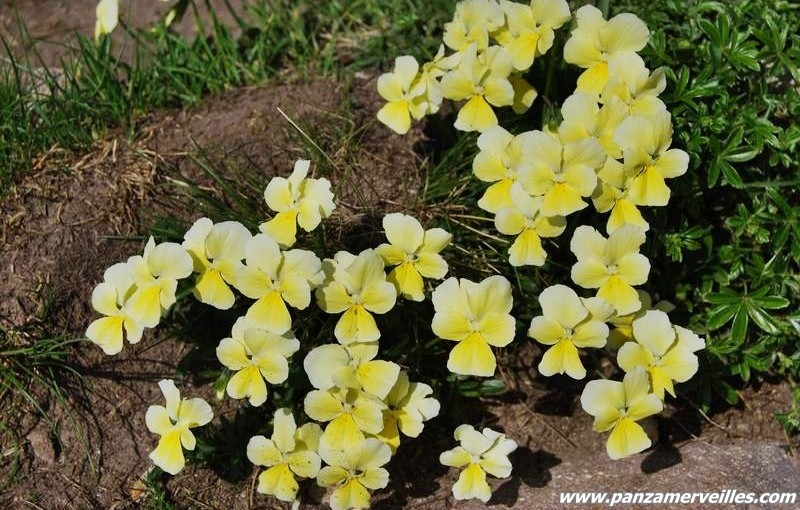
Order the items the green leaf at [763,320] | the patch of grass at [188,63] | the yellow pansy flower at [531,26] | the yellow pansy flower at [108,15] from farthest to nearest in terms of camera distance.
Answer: the yellow pansy flower at [108,15]
the patch of grass at [188,63]
the green leaf at [763,320]
the yellow pansy flower at [531,26]

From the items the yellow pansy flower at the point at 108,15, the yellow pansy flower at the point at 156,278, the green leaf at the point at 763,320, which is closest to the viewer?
the yellow pansy flower at the point at 156,278

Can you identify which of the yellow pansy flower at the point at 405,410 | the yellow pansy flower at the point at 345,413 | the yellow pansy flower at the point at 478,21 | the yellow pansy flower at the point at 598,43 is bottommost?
the yellow pansy flower at the point at 405,410

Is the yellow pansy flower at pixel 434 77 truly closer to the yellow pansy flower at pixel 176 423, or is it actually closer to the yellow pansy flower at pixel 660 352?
the yellow pansy flower at pixel 660 352

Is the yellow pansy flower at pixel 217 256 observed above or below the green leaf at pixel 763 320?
above

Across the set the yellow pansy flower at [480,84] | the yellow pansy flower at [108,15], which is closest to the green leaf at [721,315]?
the yellow pansy flower at [480,84]

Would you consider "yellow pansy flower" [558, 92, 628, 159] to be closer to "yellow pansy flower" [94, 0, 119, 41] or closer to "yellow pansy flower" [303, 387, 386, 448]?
"yellow pansy flower" [303, 387, 386, 448]

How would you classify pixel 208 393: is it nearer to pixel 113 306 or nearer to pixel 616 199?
pixel 113 306

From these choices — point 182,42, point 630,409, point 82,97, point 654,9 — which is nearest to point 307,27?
point 182,42

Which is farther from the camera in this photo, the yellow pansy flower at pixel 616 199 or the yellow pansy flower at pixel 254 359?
the yellow pansy flower at pixel 616 199

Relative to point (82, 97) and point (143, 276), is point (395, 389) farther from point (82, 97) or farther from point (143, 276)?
point (82, 97)
